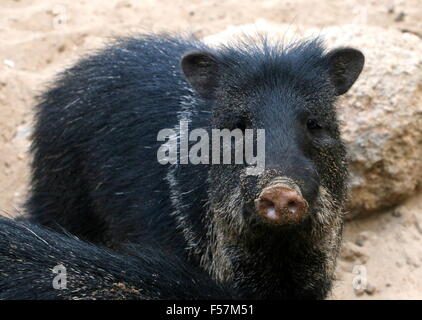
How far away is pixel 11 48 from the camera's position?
20.5ft

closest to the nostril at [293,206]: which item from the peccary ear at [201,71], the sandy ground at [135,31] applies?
the peccary ear at [201,71]

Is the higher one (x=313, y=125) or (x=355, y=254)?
Answer: (x=313, y=125)

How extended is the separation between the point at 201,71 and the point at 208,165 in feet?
1.58

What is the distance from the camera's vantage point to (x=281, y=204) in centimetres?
292

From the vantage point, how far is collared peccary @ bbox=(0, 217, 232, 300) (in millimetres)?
2914

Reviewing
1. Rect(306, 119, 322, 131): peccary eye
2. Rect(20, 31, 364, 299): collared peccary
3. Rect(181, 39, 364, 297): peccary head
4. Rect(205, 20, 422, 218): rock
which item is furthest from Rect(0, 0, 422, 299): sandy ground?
Rect(306, 119, 322, 131): peccary eye

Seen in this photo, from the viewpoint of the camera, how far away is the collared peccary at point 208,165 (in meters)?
3.40

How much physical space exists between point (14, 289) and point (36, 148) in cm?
201

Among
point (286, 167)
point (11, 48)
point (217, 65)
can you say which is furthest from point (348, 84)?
point (11, 48)

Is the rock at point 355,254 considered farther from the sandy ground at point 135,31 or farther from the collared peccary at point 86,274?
the collared peccary at point 86,274

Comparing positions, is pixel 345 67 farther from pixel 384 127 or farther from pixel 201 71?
pixel 384 127
